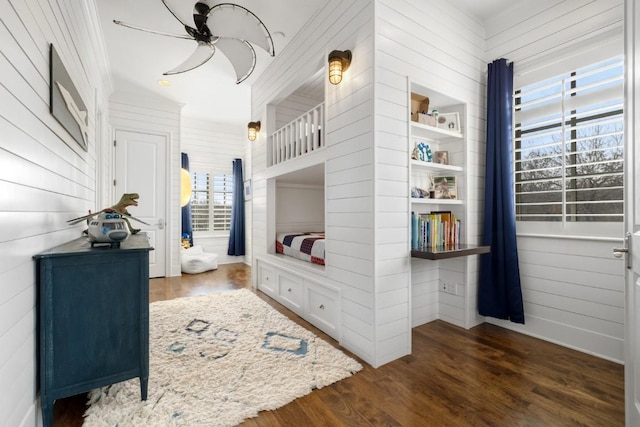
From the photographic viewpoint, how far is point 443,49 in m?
2.62

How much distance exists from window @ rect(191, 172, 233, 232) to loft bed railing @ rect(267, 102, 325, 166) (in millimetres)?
2849

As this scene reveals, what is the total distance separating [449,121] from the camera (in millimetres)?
2791

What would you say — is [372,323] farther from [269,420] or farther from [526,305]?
[526,305]

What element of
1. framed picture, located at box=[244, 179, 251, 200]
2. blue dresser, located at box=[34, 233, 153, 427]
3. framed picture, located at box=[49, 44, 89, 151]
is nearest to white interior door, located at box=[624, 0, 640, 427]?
blue dresser, located at box=[34, 233, 153, 427]

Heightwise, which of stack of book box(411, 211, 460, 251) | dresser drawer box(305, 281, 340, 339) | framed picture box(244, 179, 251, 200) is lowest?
dresser drawer box(305, 281, 340, 339)

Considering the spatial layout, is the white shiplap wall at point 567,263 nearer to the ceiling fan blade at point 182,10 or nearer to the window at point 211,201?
the ceiling fan blade at point 182,10

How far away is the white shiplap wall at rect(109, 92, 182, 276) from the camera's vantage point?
4684 millimetres

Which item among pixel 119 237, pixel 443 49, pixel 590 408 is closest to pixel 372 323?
pixel 590 408

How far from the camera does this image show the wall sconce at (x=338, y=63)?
2.33m

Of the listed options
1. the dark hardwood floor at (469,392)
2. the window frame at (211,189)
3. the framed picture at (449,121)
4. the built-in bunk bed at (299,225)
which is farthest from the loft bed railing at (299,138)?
the window frame at (211,189)

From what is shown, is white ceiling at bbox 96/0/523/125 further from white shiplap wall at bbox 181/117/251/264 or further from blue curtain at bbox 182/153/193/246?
blue curtain at bbox 182/153/193/246

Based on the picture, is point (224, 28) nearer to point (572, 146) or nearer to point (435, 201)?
point (435, 201)

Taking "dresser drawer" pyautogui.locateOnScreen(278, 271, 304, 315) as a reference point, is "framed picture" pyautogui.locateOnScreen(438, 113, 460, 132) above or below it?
above

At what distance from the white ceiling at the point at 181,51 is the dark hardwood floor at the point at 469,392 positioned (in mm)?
2929
